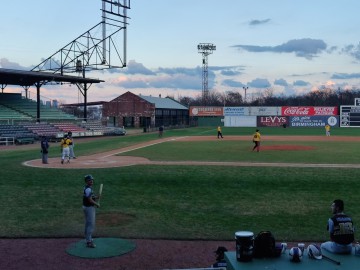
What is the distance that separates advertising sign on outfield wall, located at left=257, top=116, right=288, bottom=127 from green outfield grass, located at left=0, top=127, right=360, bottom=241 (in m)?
58.0

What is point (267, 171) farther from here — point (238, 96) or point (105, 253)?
point (238, 96)

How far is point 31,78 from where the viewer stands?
49.5 meters

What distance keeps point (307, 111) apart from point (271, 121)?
6549 millimetres

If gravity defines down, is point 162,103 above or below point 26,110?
above

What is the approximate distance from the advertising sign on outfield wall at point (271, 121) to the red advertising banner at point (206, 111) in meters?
7.69

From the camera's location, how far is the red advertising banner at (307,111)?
7562cm

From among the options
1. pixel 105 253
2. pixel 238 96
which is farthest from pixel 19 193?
pixel 238 96

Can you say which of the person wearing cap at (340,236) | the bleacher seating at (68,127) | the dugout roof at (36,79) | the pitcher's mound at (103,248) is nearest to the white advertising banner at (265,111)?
the dugout roof at (36,79)

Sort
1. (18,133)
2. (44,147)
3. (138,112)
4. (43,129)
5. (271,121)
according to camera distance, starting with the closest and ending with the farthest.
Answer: (44,147) → (18,133) → (43,129) → (271,121) → (138,112)

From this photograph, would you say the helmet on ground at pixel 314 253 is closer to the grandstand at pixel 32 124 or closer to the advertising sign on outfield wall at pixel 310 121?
the grandstand at pixel 32 124

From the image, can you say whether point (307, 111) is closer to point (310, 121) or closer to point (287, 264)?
point (310, 121)

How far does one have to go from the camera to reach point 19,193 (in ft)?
51.5

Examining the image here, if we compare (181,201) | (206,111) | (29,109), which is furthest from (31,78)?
(206,111)

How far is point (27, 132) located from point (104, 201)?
1352 inches
